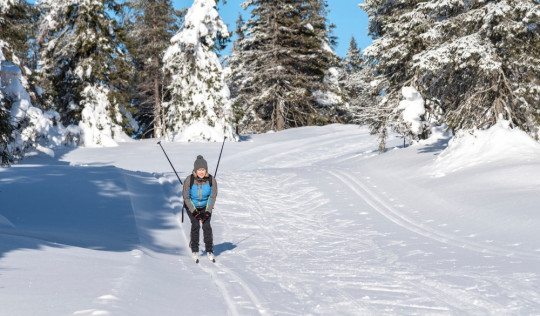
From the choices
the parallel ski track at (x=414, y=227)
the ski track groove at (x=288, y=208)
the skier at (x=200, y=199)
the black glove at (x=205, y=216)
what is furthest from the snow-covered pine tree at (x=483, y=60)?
the black glove at (x=205, y=216)

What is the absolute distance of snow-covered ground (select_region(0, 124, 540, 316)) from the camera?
5.40 meters

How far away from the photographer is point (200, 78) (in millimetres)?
30125

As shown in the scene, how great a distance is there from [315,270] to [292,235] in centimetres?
319

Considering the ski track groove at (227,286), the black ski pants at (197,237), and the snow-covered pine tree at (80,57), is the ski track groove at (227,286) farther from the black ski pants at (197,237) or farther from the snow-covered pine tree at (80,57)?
the snow-covered pine tree at (80,57)

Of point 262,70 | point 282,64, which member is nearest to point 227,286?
point 262,70

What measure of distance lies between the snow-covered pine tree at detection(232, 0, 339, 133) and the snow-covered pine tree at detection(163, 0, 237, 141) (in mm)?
5189

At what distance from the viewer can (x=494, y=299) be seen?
562 centimetres

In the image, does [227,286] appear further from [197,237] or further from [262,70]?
[262,70]

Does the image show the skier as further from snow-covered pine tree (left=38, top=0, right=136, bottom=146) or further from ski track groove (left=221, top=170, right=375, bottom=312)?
snow-covered pine tree (left=38, top=0, right=136, bottom=146)

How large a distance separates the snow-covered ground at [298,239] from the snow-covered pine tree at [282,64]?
16181mm

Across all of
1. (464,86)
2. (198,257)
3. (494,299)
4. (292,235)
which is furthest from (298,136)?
(494,299)

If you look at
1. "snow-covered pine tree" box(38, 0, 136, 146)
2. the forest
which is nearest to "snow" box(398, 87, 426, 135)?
the forest

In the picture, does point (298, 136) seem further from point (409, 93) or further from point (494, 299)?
point (494, 299)

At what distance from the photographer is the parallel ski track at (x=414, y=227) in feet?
26.3
